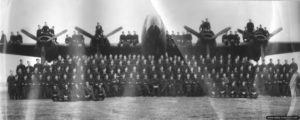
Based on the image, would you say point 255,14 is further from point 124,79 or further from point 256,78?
point 124,79

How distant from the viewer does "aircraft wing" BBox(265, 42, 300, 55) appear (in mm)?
2850

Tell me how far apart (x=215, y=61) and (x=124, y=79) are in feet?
2.77

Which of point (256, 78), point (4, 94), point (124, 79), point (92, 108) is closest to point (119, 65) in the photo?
point (124, 79)

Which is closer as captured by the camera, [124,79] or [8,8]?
[8,8]

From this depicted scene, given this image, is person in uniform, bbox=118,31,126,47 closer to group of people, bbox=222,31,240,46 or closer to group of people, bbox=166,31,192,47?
group of people, bbox=166,31,192,47

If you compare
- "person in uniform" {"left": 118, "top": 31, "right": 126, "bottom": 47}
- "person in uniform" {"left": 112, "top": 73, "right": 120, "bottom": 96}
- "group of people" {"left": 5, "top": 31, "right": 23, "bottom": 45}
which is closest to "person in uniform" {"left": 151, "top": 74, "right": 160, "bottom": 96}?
"person in uniform" {"left": 112, "top": 73, "right": 120, "bottom": 96}

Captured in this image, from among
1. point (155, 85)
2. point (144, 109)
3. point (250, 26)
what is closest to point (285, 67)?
point (250, 26)

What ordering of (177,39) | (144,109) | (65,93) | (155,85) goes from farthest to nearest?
(155,85)
(177,39)
(65,93)
(144,109)

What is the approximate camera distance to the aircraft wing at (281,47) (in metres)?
2.85

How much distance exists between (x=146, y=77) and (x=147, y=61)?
0.14 m

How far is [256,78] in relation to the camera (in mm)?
3018

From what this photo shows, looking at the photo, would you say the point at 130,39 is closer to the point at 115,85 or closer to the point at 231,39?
the point at 115,85

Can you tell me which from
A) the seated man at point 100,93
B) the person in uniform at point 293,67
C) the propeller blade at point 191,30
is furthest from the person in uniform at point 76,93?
the person in uniform at point 293,67

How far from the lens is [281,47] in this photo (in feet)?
9.82
